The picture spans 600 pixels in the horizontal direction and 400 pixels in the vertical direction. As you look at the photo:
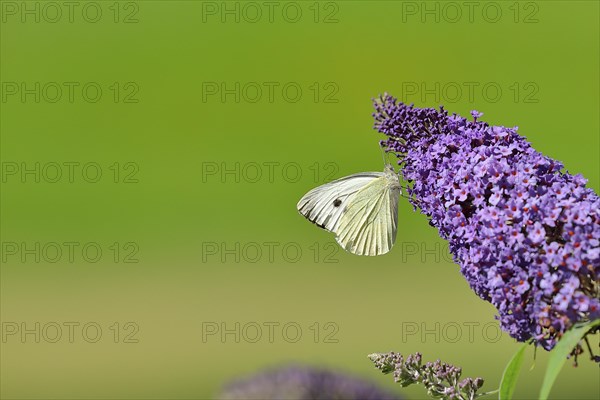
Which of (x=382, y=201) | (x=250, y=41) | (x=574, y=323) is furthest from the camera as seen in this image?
(x=250, y=41)

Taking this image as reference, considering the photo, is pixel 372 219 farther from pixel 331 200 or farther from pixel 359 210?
pixel 331 200

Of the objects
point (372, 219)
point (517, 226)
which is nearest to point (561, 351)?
point (517, 226)

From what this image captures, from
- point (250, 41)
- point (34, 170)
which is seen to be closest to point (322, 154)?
point (250, 41)

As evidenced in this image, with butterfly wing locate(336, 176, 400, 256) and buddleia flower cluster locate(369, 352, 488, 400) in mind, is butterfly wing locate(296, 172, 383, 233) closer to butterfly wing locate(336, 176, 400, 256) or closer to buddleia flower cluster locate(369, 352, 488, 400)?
butterfly wing locate(336, 176, 400, 256)

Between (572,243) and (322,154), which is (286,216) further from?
(572,243)

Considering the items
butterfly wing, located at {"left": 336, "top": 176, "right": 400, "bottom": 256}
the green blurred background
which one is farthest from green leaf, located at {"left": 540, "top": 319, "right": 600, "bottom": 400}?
the green blurred background

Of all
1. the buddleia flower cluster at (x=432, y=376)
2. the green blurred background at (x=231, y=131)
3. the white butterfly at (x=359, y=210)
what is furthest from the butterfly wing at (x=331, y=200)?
A: the green blurred background at (x=231, y=131)
